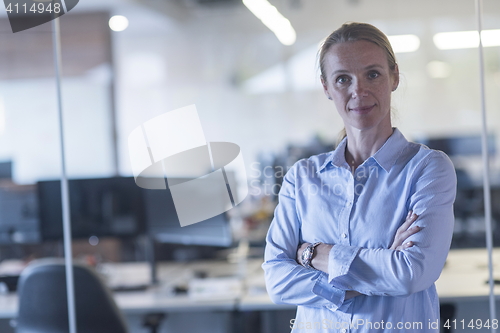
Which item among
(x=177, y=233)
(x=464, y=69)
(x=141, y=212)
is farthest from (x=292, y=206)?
(x=464, y=69)

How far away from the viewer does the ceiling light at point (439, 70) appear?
18.0 feet

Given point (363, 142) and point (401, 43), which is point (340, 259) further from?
point (401, 43)

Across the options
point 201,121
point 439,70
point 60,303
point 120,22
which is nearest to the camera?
point 201,121

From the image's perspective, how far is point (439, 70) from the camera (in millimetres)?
5562

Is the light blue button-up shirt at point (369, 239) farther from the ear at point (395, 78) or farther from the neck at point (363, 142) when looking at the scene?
the ear at point (395, 78)

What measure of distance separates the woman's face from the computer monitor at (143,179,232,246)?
1.13 meters

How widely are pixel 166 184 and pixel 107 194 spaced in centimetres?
114

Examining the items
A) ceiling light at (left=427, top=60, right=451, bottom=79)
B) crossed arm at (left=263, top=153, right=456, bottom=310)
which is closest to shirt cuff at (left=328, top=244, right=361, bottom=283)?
crossed arm at (left=263, top=153, right=456, bottom=310)

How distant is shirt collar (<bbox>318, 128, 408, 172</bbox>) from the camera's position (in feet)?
4.55

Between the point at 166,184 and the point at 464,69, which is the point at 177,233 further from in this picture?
the point at 464,69

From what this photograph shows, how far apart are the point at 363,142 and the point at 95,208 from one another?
2.13m

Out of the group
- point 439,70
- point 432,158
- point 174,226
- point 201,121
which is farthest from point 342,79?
point 439,70

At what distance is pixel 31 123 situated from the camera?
5.55m

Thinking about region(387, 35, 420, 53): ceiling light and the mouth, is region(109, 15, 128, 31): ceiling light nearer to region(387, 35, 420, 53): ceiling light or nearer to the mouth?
region(387, 35, 420, 53): ceiling light
